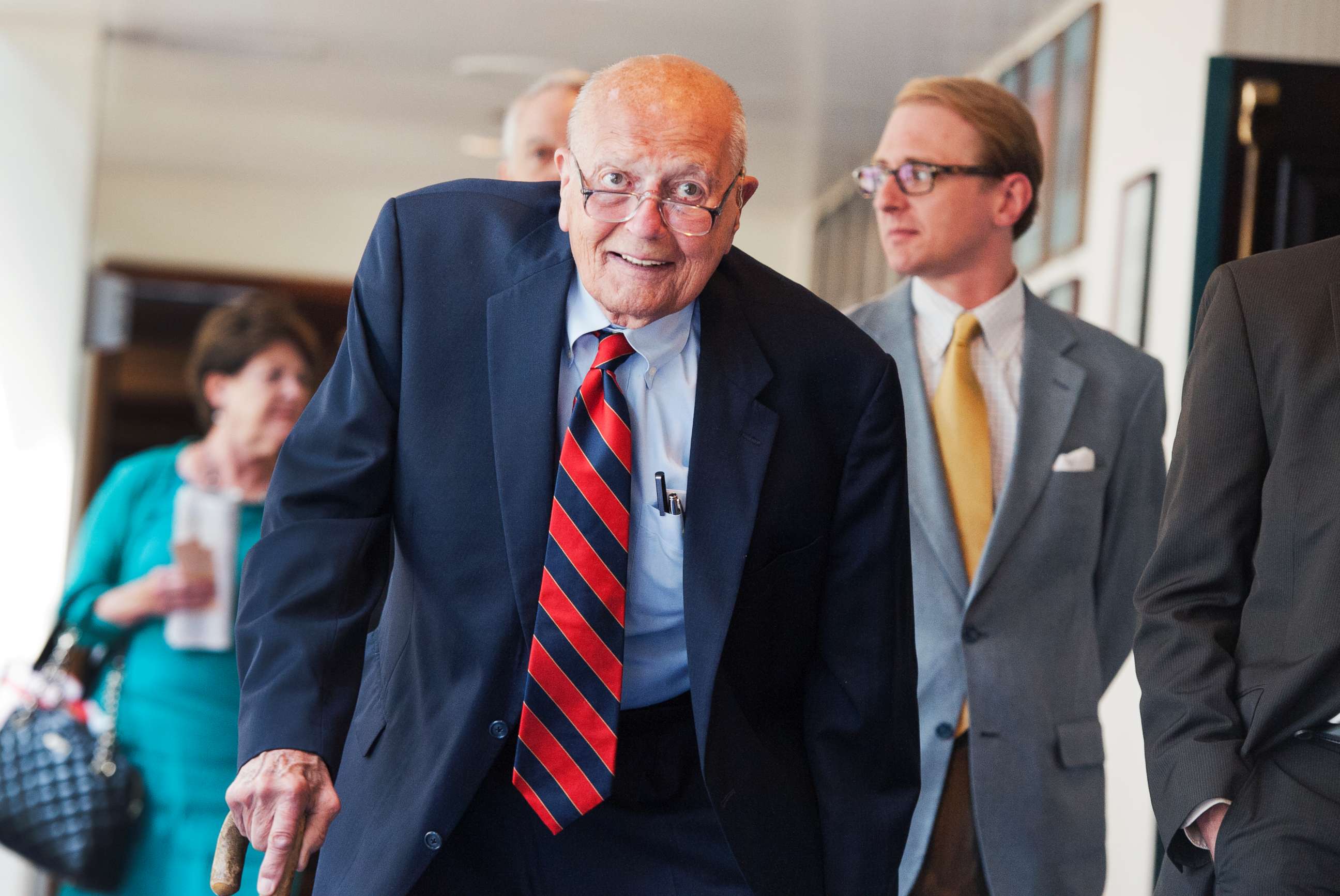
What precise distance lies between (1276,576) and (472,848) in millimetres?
952

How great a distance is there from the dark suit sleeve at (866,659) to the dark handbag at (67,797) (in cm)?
209

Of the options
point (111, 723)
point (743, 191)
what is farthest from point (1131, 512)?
point (111, 723)

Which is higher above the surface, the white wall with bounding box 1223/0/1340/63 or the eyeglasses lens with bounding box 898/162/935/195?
the white wall with bounding box 1223/0/1340/63

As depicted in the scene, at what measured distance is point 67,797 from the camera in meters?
3.41

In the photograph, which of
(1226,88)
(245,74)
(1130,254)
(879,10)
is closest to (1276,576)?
(1226,88)

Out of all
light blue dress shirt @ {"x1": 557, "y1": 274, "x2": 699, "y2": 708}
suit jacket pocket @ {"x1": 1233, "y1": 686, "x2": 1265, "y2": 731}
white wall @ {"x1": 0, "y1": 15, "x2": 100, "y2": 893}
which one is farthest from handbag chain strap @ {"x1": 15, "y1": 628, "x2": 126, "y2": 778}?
white wall @ {"x1": 0, "y1": 15, "x2": 100, "y2": 893}

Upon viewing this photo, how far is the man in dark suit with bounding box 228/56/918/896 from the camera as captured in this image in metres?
1.70

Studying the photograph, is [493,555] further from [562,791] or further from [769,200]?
[769,200]

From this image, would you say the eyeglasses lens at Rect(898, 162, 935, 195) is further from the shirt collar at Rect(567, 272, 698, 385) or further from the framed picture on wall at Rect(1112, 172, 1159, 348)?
the framed picture on wall at Rect(1112, 172, 1159, 348)

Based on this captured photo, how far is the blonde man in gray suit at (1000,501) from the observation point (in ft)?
8.43

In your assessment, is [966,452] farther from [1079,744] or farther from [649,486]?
[649,486]

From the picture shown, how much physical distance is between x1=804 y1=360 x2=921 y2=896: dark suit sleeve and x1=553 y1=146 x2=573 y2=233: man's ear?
0.42 meters

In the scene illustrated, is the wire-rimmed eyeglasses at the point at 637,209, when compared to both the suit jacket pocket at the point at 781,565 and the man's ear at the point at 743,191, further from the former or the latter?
the suit jacket pocket at the point at 781,565

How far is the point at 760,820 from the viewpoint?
5.80ft
